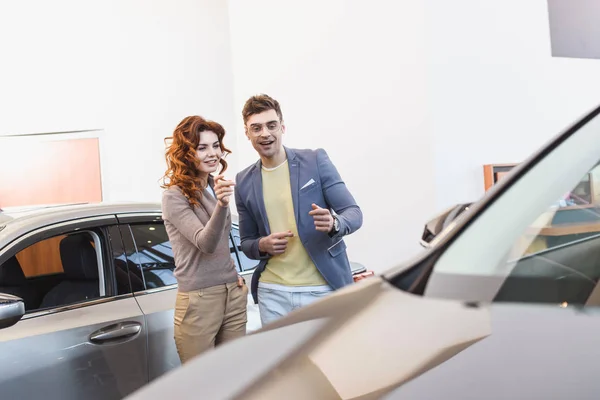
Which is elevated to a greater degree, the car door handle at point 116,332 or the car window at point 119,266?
the car window at point 119,266

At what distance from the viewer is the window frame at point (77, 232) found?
2414 mm

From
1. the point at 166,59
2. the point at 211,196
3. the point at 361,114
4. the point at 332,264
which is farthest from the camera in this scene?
the point at 166,59

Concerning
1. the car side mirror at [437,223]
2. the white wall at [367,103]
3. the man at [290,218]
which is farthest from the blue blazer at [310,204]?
the white wall at [367,103]

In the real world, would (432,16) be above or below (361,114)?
above

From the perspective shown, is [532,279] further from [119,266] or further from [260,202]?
[119,266]

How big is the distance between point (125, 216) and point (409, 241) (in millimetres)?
2580

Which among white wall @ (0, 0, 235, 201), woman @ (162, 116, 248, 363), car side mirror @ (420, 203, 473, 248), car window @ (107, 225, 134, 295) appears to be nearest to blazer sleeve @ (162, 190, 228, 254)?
woman @ (162, 116, 248, 363)

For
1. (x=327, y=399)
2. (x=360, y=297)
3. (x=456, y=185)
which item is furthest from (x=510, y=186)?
(x=456, y=185)

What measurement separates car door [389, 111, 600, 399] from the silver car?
162cm

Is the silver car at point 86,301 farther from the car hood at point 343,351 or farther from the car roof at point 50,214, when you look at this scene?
the car hood at point 343,351

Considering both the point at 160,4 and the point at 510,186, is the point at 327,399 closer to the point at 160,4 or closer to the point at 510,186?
the point at 510,186

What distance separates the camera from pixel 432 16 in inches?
179

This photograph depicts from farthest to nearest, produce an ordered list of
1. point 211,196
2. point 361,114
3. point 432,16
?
point 361,114 < point 432,16 < point 211,196

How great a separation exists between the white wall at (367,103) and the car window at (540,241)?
3371 mm
